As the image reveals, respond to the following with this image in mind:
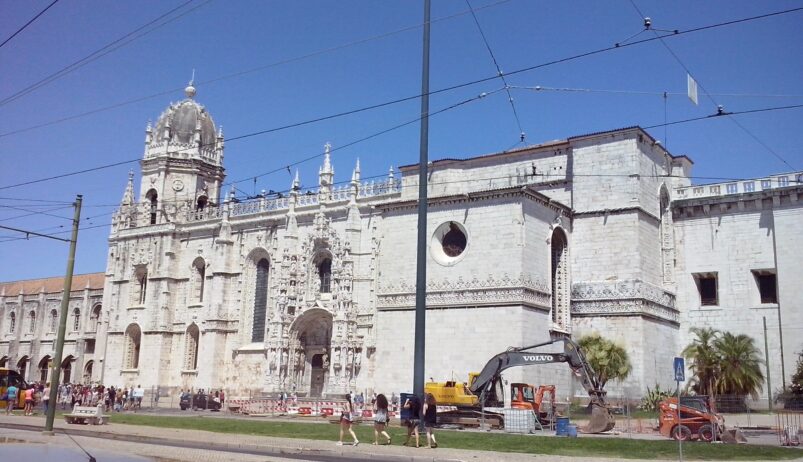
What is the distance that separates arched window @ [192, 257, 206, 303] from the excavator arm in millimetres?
29254

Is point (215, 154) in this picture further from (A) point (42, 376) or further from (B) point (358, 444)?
(B) point (358, 444)

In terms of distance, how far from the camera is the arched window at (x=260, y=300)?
161 feet

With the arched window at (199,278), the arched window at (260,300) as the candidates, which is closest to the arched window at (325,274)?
the arched window at (260,300)

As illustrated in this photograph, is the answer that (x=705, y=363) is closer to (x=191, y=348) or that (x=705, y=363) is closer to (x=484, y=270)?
(x=484, y=270)

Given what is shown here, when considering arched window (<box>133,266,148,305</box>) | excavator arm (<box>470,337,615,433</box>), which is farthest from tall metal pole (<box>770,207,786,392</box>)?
arched window (<box>133,266,148,305</box>)

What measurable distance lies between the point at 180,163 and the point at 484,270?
31565mm

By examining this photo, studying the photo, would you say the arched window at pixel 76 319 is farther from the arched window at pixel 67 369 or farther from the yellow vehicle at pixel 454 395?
the yellow vehicle at pixel 454 395

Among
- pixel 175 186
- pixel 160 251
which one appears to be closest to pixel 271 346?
pixel 160 251

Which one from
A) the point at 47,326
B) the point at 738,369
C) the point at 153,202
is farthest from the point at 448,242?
the point at 47,326

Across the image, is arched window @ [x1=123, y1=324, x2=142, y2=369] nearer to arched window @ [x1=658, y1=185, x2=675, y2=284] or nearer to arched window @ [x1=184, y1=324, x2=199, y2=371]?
arched window @ [x1=184, y1=324, x2=199, y2=371]

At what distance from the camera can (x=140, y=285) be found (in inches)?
2218

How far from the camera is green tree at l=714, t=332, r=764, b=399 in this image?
33.8 meters

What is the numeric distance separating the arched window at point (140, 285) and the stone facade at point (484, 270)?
14.5ft

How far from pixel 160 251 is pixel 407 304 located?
25415 mm
